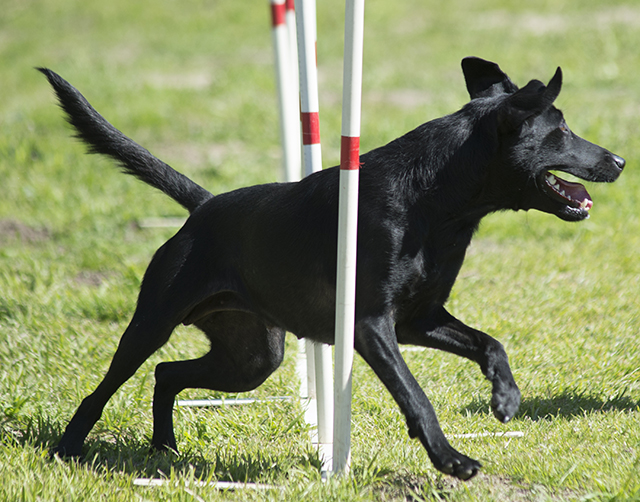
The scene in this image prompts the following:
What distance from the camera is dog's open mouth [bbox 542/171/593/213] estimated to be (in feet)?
9.14

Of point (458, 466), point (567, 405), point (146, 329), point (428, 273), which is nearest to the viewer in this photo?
point (458, 466)

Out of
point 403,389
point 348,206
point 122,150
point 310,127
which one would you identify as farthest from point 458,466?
point 122,150

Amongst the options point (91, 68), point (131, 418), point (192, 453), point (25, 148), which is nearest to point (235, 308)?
point (192, 453)

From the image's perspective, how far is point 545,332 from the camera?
14.2 ft

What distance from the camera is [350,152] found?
7.93 ft

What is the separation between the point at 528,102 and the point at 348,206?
0.77m

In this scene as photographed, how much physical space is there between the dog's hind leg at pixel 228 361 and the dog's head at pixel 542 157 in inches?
49.5

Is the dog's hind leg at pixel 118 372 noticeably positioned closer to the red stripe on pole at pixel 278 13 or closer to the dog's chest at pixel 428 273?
the dog's chest at pixel 428 273

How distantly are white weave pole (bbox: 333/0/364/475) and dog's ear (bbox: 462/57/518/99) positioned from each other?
83 centimetres

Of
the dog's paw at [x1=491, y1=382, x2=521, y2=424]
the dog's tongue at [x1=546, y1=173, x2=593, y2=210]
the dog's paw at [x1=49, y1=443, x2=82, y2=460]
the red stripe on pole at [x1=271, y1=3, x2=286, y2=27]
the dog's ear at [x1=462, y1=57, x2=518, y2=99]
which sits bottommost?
the dog's paw at [x1=49, y1=443, x2=82, y2=460]

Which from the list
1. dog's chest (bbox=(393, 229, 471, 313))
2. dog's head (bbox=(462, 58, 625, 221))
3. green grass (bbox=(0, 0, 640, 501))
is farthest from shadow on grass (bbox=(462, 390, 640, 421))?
dog's head (bbox=(462, 58, 625, 221))

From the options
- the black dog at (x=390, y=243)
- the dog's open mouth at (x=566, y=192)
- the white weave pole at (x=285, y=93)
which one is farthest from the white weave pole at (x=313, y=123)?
the dog's open mouth at (x=566, y=192)

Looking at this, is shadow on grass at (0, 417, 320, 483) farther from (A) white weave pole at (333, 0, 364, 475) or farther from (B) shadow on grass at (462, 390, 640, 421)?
(B) shadow on grass at (462, 390, 640, 421)

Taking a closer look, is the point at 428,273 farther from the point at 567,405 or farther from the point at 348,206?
the point at 567,405
